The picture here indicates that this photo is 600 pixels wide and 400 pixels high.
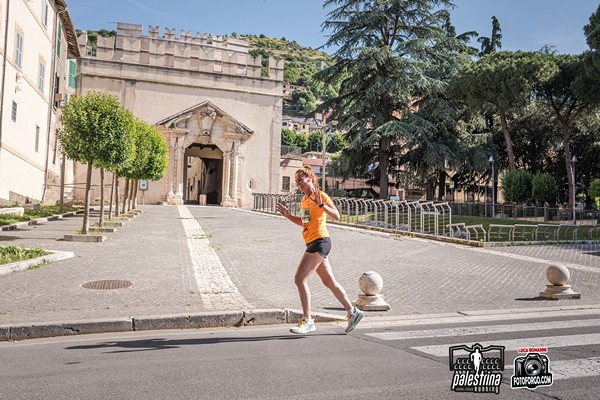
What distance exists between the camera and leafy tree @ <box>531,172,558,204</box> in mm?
34406

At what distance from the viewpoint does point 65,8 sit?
2956 centimetres

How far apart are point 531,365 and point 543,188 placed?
109ft

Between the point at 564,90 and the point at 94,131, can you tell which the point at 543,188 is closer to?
the point at 564,90

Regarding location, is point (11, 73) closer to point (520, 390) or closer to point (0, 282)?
point (0, 282)

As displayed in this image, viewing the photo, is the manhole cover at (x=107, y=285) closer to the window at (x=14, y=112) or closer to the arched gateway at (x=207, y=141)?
the window at (x=14, y=112)

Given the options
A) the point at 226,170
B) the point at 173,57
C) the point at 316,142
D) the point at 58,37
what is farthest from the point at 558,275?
the point at 316,142

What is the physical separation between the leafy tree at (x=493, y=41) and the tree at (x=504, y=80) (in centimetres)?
1544

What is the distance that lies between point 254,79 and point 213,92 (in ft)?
12.8

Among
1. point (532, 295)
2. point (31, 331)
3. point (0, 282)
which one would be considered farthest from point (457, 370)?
point (0, 282)

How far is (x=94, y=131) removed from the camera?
49.1 feet

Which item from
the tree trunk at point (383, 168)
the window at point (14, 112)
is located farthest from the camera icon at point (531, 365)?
the tree trunk at point (383, 168)

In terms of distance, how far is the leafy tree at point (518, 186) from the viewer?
34.9 meters

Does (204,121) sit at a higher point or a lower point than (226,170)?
higher

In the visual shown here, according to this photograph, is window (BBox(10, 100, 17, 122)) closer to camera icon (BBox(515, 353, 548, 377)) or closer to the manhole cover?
the manhole cover
